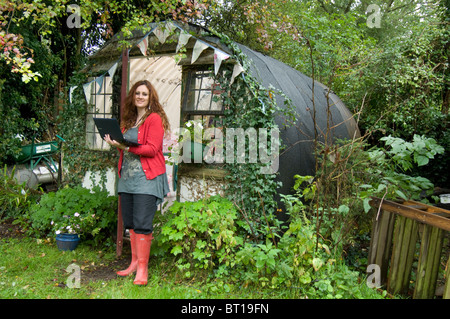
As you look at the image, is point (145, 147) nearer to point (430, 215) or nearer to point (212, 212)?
point (212, 212)

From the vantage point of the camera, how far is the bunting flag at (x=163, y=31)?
4.72m

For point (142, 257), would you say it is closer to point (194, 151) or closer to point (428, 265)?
point (194, 151)

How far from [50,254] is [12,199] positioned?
5.92ft

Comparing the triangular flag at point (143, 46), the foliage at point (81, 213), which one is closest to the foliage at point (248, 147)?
the triangular flag at point (143, 46)

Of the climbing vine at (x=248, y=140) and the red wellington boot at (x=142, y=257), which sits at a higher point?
the climbing vine at (x=248, y=140)

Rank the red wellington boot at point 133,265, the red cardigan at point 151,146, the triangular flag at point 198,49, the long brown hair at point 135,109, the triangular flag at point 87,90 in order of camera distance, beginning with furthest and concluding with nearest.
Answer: the triangular flag at point 87,90 < the triangular flag at point 198,49 < the red wellington boot at point 133,265 < the long brown hair at point 135,109 < the red cardigan at point 151,146

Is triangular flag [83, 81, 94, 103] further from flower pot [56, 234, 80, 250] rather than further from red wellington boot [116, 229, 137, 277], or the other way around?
red wellington boot [116, 229, 137, 277]

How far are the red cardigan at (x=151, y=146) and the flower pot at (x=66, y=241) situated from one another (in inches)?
76.5

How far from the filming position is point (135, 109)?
3840 millimetres

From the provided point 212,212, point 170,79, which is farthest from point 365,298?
point 170,79

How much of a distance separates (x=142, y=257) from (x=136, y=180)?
0.78 m

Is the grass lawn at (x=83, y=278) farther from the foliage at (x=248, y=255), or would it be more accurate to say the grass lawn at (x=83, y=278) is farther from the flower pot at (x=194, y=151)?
the flower pot at (x=194, y=151)

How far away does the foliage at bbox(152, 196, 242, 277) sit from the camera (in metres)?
3.72

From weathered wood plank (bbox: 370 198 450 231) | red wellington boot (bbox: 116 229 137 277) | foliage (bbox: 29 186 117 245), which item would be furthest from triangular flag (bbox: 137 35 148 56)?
weathered wood plank (bbox: 370 198 450 231)
